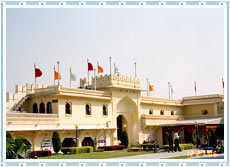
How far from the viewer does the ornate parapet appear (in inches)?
1188

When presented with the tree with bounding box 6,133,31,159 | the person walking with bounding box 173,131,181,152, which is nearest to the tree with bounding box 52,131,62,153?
the person walking with bounding box 173,131,181,152

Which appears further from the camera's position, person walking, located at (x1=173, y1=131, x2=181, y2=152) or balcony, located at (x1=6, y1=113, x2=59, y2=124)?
balcony, located at (x1=6, y1=113, x2=59, y2=124)

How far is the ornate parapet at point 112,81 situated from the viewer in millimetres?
30172

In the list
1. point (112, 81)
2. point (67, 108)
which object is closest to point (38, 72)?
point (67, 108)

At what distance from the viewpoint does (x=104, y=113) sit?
30.0 metres

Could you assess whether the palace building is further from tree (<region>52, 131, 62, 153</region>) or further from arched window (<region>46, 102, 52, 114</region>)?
tree (<region>52, 131, 62, 153</region>)

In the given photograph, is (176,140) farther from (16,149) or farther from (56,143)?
(16,149)

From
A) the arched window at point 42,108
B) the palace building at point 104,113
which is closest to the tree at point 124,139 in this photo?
the palace building at point 104,113

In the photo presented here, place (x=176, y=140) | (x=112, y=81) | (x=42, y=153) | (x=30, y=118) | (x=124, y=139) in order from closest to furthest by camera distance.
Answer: (x=176, y=140) → (x=42, y=153) → (x=30, y=118) → (x=112, y=81) → (x=124, y=139)

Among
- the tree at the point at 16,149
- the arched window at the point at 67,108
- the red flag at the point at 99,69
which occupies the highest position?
the red flag at the point at 99,69

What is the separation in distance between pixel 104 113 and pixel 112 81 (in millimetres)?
2194

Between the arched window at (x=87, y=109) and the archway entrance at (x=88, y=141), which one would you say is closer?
Result: the archway entrance at (x=88, y=141)

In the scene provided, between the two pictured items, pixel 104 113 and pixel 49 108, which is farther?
pixel 104 113

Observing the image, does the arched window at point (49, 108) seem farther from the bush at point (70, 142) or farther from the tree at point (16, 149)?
the tree at point (16, 149)
